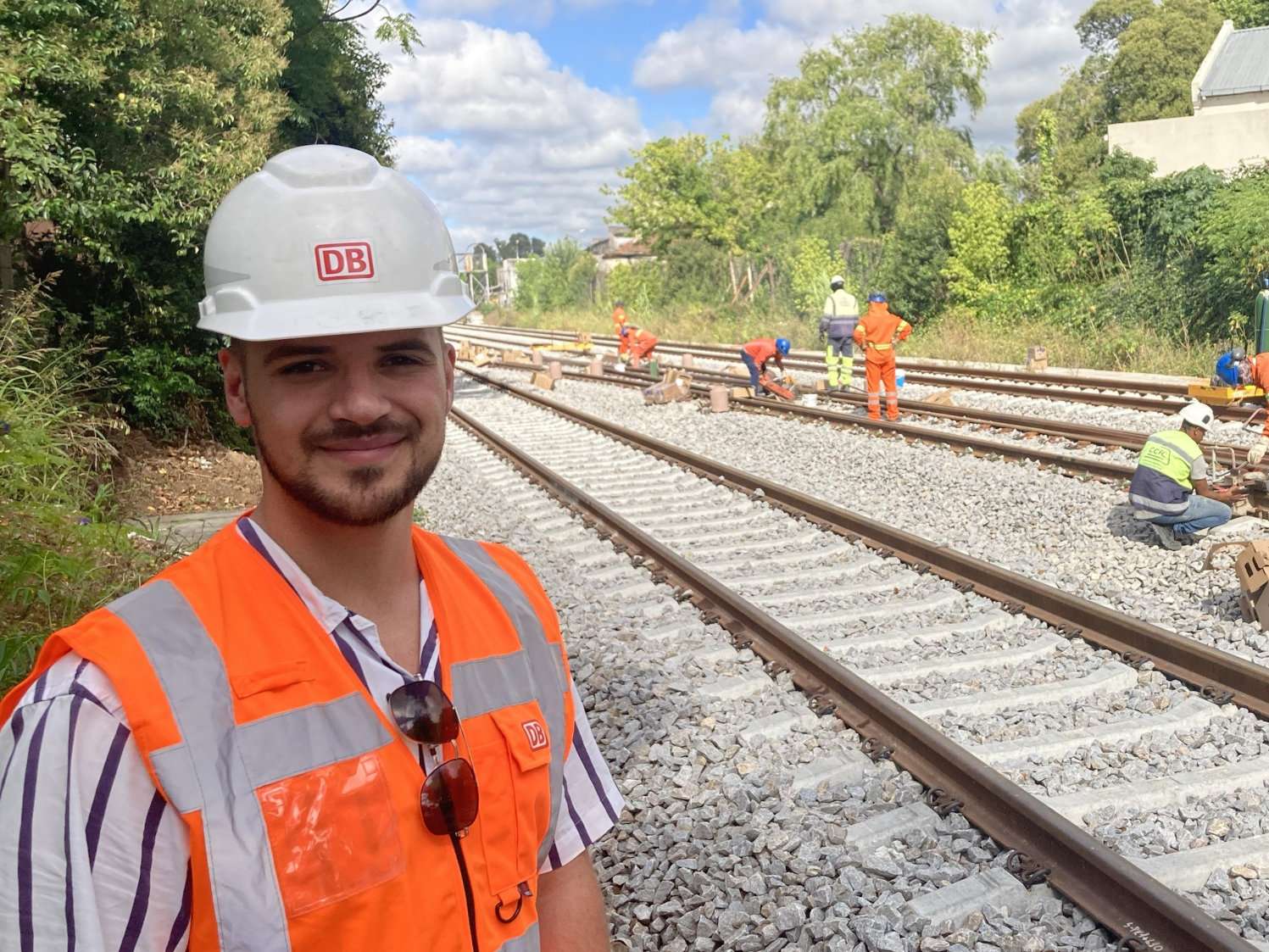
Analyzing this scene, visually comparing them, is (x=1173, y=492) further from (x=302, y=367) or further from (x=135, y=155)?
(x=135, y=155)

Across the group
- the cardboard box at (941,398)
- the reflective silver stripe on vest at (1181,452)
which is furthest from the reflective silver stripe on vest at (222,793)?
the cardboard box at (941,398)

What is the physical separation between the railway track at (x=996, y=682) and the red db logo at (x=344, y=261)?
292cm

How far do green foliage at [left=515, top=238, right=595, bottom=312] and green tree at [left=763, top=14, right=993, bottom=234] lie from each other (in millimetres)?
17299

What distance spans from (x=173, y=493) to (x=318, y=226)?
10296mm

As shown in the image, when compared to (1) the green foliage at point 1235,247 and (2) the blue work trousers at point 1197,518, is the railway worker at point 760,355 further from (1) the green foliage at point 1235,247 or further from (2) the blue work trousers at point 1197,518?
(2) the blue work trousers at point 1197,518

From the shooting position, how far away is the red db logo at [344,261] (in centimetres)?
159

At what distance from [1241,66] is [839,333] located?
3318cm

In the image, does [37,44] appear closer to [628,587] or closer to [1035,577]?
[628,587]

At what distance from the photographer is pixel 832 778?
14.4 ft

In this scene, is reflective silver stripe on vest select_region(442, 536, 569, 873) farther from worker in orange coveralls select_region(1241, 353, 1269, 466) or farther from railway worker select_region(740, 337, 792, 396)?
railway worker select_region(740, 337, 792, 396)

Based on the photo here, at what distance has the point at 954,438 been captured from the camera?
11578 mm

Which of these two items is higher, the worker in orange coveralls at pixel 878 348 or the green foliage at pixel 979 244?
the green foliage at pixel 979 244

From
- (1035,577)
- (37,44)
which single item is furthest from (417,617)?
(37,44)

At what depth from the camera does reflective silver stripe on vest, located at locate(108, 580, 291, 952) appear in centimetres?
130
